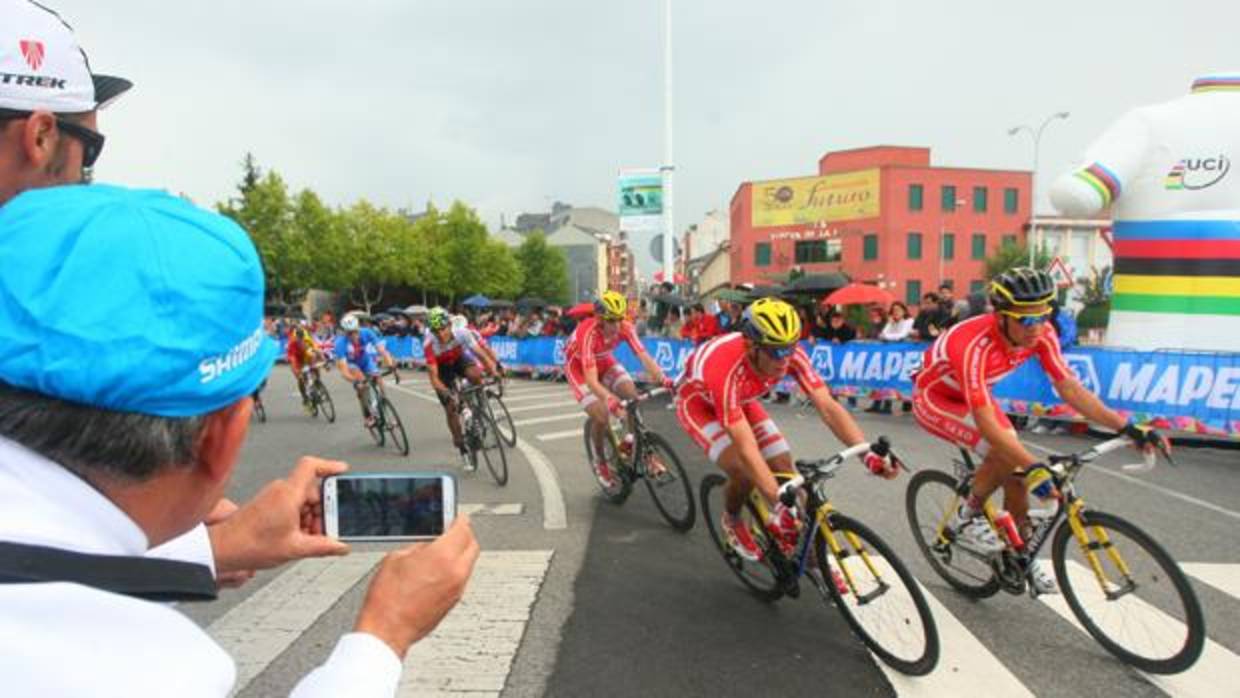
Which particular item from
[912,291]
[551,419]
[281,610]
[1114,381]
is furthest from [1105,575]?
[912,291]

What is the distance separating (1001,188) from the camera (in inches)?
2387

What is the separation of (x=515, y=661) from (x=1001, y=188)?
220 feet

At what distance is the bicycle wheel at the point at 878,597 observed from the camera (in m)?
3.49

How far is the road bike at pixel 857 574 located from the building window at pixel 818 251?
61.7m

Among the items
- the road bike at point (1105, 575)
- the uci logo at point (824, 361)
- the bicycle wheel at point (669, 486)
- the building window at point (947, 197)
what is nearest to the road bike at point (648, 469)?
the bicycle wheel at point (669, 486)

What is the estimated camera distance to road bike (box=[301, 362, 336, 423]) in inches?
520

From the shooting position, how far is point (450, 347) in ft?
29.7

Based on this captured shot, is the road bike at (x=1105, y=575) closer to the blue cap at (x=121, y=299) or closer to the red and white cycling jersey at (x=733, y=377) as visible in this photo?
the red and white cycling jersey at (x=733, y=377)

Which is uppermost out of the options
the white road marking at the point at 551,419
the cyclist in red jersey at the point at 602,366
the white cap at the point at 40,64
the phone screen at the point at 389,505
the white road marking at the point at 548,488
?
the white cap at the point at 40,64

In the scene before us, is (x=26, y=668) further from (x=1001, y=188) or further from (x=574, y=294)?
(x=574, y=294)

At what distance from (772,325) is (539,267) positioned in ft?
275

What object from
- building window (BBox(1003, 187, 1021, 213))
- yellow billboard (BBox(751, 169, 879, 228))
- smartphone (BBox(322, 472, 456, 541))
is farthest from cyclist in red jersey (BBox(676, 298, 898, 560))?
building window (BBox(1003, 187, 1021, 213))

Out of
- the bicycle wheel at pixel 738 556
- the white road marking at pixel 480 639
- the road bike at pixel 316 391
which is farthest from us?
the road bike at pixel 316 391

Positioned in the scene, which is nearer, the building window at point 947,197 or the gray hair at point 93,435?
the gray hair at point 93,435
